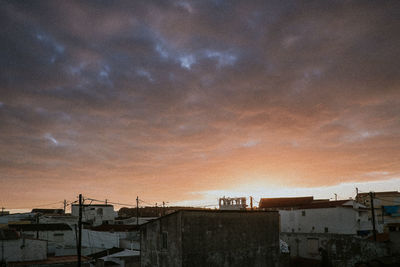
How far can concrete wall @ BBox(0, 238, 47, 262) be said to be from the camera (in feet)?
115

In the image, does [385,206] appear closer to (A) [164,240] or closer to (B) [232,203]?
(B) [232,203]

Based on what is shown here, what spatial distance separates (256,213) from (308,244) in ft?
53.5

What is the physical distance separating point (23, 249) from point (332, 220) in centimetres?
4513

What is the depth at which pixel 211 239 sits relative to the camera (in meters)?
24.8

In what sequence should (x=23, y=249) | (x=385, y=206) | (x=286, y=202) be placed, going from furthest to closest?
(x=286, y=202) → (x=385, y=206) → (x=23, y=249)

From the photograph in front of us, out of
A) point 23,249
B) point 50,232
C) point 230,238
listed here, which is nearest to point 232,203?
point 230,238

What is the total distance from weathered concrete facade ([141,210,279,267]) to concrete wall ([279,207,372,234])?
28.2 m

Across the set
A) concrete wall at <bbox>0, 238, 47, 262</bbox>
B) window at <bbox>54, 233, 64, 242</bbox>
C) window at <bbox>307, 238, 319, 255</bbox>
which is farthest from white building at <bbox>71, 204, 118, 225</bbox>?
window at <bbox>307, 238, 319, 255</bbox>

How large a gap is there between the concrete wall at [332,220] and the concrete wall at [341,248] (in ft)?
42.0

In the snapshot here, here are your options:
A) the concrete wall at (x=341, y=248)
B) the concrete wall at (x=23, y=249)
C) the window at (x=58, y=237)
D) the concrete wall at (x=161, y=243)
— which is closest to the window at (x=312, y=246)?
the concrete wall at (x=341, y=248)

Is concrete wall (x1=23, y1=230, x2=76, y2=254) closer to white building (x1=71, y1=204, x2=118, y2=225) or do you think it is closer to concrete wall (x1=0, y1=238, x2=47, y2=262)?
concrete wall (x1=0, y1=238, x2=47, y2=262)

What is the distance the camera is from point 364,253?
36.9 m

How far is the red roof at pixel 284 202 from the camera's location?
71.2m

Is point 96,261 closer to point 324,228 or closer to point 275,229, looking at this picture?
point 275,229
